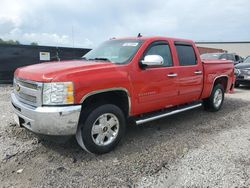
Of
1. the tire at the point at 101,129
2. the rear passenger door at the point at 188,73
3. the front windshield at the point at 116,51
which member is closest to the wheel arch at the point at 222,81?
the rear passenger door at the point at 188,73

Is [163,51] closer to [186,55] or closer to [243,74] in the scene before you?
[186,55]

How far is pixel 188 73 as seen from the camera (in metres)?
5.38

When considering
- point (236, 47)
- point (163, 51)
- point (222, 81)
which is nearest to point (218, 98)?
point (222, 81)

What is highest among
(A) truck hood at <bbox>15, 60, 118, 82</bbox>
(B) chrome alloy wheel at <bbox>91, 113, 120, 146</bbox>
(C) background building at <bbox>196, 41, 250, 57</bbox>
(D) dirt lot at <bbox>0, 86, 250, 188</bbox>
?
(C) background building at <bbox>196, 41, 250, 57</bbox>

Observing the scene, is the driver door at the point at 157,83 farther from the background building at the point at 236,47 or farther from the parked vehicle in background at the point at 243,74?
the background building at the point at 236,47

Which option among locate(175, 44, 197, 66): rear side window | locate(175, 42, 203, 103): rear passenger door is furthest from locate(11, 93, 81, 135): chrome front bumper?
locate(175, 44, 197, 66): rear side window

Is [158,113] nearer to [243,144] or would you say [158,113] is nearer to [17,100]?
[243,144]

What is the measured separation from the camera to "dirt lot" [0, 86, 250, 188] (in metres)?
3.23

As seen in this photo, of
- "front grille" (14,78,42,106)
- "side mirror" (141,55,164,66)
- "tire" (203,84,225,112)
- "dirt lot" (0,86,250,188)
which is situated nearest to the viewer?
"dirt lot" (0,86,250,188)

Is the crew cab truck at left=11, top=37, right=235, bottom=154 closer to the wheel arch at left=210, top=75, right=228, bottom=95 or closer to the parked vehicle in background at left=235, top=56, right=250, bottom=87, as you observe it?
the wheel arch at left=210, top=75, right=228, bottom=95

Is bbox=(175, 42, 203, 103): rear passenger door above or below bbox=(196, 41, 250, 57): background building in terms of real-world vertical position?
below

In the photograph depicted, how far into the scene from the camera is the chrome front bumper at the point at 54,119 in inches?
132

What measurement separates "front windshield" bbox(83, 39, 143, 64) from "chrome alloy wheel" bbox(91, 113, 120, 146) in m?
0.98

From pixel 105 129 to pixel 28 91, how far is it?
4.19 feet
